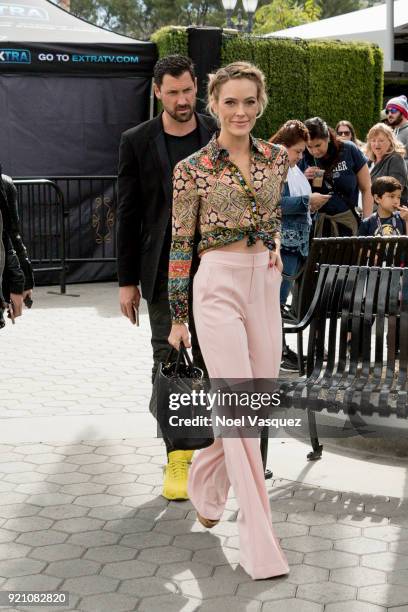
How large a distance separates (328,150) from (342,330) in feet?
13.3

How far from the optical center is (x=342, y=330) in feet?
16.9

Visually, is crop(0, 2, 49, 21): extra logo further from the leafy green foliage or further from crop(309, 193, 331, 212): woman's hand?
the leafy green foliage

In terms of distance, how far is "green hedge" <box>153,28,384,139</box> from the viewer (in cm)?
1334

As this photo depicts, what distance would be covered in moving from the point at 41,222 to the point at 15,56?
6.52 feet

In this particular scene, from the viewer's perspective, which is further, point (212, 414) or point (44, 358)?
point (44, 358)

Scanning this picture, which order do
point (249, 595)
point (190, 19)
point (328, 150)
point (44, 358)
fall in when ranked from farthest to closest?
1. point (190, 19)
2. point (328, 150)
3. point (44, 358)
4. point (249, 595)

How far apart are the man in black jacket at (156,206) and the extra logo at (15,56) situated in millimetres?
7491

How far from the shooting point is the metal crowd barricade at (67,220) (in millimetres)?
12227

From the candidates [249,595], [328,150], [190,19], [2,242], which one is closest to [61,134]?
[328,150]

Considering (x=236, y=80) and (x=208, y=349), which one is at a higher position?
(x=236, y=80)

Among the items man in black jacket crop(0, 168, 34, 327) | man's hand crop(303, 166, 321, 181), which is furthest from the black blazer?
man's hand crop(303, 166, 321, 181)

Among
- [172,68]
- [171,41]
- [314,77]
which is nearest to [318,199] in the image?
[172,68]

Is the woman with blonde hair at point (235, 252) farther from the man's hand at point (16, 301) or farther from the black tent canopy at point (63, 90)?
the black tent canopy at point (63, 90)

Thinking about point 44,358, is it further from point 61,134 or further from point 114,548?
point 61,134
